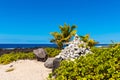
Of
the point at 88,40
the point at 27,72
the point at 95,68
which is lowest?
the point at 27,72

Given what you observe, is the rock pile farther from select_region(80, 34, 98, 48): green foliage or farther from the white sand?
select_region(80, 34, 98, 48): green foliage

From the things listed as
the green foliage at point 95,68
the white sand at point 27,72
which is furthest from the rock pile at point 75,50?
the green foliage at point 95,68

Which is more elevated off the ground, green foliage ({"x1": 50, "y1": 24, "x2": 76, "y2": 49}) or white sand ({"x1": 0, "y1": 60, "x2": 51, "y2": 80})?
green foliage ({"x1": 50, "y1": 24, "x2": 76, "y2": 49})

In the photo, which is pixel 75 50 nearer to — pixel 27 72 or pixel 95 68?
pixel 27 72

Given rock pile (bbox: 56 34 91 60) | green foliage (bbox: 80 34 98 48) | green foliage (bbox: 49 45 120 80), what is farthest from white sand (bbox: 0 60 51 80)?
green foliage (bbox: 49 45 120 80)

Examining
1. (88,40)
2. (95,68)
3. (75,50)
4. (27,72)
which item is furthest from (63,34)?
(95,68)

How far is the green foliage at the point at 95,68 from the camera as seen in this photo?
22.5ft

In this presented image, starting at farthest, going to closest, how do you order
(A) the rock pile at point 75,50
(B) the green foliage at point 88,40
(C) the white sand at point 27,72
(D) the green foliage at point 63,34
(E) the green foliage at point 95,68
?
(D) the green foliage at point 63,34
(B) the green foliage at point 88,40
(C) the white sand at point 27,72
(A) the rock pile at point 75,50
(E) the green foliage at point 95,68

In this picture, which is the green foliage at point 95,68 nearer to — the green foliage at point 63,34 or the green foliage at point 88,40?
the green foliage at point 88,40

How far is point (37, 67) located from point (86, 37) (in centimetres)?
681

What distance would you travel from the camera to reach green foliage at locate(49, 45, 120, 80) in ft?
22.5

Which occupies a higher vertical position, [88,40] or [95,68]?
[88,40]

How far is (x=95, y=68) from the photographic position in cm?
731

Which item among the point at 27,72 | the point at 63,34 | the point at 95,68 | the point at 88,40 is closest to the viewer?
the point at 95,68
